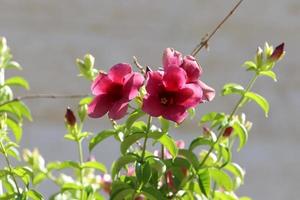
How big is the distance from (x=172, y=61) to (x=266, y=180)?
1.48 m

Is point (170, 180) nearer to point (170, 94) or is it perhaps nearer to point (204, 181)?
point (204, 181)

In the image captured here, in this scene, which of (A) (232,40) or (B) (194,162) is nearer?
(B) (194,162)

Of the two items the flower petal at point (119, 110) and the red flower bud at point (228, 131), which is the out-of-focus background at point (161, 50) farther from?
the flower petal at point (119, 110)

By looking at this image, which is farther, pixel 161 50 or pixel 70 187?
pixel 161 50

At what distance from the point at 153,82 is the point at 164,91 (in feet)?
0.06

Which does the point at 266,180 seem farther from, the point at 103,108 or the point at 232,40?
the point at 103,108

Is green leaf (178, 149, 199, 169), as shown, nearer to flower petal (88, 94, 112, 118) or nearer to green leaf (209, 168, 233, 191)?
green leaf (209, 168, 233, 191)

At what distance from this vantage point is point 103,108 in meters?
0.87

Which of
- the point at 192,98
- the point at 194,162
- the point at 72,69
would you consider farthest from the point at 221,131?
the point at 72,69

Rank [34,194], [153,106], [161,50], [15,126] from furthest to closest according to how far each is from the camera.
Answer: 1. [161,50]
2. [15,126]
3. [34,194]
4. [153,106]

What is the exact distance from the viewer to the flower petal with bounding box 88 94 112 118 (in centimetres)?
87

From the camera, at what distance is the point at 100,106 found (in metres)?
0.88

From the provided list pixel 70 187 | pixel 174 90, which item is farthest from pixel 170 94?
pixel 70 187

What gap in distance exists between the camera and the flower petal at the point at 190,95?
33.1 inches
